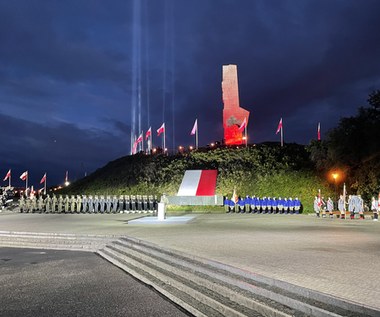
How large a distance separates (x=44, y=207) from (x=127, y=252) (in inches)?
949

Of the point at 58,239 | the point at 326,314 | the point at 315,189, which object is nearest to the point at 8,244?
the point at 58,239

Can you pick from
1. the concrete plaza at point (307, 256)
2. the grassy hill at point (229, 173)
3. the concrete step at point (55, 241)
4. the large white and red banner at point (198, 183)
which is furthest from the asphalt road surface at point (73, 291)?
the large white and red banner at point (198, 183)

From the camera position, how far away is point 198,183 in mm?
41312

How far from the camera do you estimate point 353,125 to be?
29891 mm

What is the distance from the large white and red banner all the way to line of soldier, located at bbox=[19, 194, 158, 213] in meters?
5.57

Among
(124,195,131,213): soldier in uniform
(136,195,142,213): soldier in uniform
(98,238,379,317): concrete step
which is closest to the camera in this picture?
(98,238,379,317): concrete step

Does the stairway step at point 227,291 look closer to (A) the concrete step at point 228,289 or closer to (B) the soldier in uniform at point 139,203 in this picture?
(A) the concrete step at point 228,289

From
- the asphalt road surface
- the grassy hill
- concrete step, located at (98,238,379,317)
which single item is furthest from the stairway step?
the grassy hill

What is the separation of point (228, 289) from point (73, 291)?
3336mm

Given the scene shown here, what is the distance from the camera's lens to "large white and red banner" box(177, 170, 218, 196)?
39.5 meters

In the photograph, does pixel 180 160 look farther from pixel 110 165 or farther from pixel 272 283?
pixel 272 283

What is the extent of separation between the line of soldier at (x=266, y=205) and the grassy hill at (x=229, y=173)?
9.77ft

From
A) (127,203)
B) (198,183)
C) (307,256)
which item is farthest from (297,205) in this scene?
(307,256)

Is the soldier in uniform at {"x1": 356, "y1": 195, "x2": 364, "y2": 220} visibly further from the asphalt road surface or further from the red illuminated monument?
the red illuminated monument
